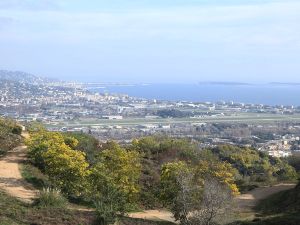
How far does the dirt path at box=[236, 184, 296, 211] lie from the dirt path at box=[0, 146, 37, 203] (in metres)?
10.1

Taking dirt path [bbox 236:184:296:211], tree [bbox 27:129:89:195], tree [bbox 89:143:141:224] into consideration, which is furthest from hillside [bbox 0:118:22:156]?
dirt path [bbox 236:184:296:211]

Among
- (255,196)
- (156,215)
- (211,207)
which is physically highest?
(211,207)

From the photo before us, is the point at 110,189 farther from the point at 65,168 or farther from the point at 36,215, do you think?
the point at 65,168

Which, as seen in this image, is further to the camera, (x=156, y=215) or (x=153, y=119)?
(x=153, y=119)

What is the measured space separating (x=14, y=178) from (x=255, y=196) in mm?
13545

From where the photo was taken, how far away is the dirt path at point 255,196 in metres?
25.2

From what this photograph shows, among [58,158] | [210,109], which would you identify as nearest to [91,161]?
[58,158]

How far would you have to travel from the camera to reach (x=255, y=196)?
91.6ft

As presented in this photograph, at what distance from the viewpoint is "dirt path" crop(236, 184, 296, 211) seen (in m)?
25.2

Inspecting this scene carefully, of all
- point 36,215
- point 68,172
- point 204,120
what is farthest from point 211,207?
point 204,120

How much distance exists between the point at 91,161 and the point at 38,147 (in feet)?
13.4

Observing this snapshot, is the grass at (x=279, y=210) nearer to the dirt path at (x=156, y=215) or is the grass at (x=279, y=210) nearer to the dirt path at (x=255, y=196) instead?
the dirt path at (x=255, y=196)

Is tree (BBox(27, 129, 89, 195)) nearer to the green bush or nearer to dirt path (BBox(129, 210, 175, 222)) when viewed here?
dirt path (BBox(129, 210, 175, 222))

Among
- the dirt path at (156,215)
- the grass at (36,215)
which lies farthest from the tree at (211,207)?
the dirt path at (156,215)
